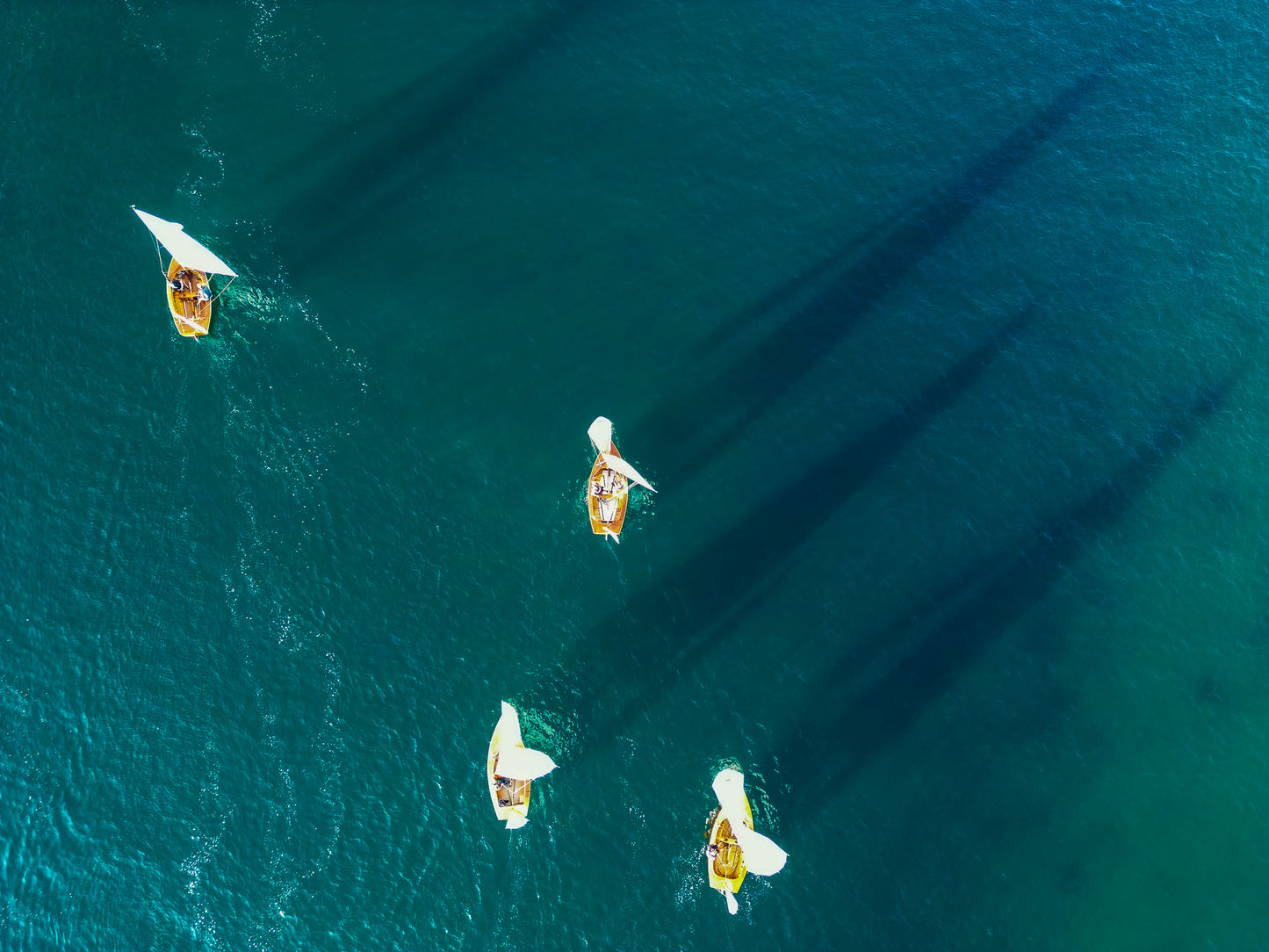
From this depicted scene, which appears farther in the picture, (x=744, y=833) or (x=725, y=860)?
(x=725, y=860)

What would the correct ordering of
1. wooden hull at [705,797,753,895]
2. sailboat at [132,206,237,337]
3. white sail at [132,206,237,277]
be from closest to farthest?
1. wooden hull at [705,797,753,895]
2. white sail at [132,206,237,277]
3. sailboat at [132,206,237,337]

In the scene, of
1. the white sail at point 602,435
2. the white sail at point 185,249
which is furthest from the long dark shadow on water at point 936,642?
the white sail at point 185,249

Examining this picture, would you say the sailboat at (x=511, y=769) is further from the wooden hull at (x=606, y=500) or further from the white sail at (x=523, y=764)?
the wooden hull at (x=606, y=500)

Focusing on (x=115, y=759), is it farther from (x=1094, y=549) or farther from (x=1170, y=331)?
(x=1170, y=331)

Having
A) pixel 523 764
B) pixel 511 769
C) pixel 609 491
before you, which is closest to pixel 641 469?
pixel 609 491

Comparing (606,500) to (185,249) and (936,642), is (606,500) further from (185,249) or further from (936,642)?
(185,249)

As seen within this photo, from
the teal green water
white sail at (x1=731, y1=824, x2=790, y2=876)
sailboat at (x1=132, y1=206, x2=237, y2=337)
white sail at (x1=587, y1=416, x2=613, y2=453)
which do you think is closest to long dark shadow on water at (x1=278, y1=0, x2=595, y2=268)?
the teal green water

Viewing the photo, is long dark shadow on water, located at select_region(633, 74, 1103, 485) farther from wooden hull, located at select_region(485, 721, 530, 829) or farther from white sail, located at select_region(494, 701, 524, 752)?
wooden hull, located at select_region(485, 721, 530, 829)

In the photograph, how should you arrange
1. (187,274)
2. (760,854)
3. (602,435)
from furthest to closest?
(187,274) → (602,435) → (760,854)
